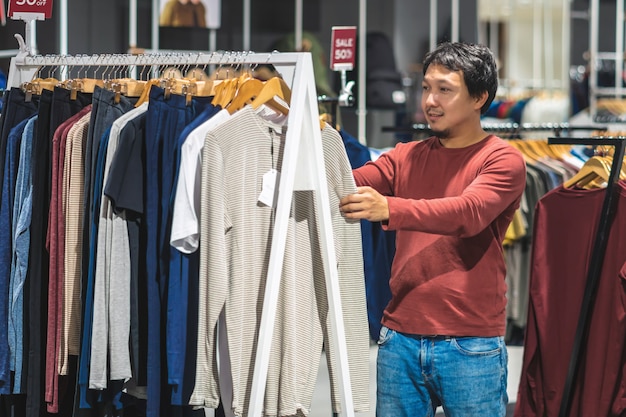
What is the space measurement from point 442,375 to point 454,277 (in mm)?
268

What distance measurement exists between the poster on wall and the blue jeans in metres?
5.17

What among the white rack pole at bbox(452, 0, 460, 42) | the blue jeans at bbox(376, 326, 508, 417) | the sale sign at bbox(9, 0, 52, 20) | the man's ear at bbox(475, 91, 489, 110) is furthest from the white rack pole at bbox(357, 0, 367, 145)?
the blue jeans at bbox(376, 326, 508, 417)

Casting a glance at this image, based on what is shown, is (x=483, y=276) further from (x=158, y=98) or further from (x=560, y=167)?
(x=560, y=167)

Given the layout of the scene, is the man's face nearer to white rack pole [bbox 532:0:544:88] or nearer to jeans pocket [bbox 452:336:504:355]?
jeans pocket [bbox 452:336:504:355]

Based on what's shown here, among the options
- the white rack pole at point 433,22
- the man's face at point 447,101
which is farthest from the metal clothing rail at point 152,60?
the white rack pole at point 433,22

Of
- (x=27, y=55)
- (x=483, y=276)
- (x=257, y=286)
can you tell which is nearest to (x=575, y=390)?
(x=483, y=276)

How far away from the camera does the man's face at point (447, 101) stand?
9.06 feet

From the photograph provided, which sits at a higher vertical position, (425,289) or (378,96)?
(378,96)

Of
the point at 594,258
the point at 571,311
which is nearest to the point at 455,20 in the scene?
the point at 571,311

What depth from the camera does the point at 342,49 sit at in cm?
477

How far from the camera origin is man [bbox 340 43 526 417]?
274 centimetres

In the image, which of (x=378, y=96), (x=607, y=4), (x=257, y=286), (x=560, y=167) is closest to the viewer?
(x=257, y=286)

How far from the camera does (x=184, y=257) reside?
3.08m

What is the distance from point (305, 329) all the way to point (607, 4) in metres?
10.6
